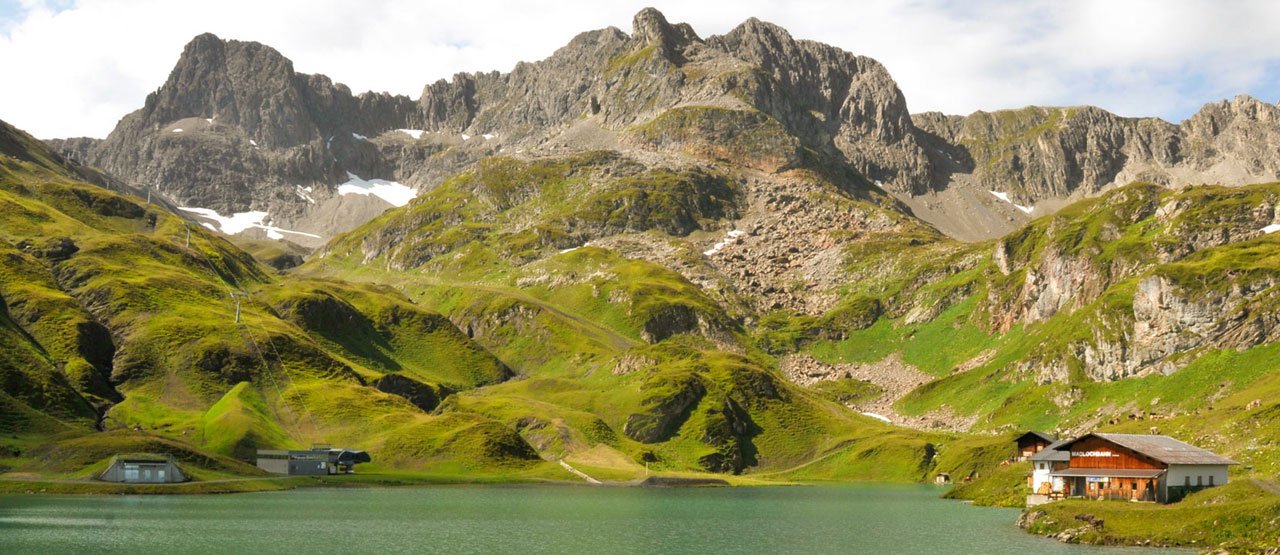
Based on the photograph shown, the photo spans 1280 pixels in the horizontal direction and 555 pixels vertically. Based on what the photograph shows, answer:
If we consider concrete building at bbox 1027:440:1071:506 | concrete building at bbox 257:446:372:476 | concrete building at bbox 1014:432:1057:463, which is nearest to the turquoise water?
concrete building at bbox 1027:440:1071:506

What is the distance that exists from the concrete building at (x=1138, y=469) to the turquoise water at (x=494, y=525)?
9.43 meters

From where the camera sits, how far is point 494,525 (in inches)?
4427

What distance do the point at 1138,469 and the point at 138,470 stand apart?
418ft

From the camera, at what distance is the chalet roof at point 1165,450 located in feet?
347

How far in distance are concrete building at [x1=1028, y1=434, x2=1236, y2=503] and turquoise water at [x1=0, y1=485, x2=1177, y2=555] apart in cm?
943

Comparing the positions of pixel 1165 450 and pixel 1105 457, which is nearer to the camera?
pixel 1165 450

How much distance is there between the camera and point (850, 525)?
118062 millimetres

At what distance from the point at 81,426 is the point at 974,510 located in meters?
148

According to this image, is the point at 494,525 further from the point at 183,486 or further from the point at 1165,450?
the point at 1165,450

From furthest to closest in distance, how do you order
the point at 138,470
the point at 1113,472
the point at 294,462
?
1. the point at 294,462
2. the point at 138,470
3. the point at 1113,472

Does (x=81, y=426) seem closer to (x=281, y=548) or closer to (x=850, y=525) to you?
(x=281, y=548)

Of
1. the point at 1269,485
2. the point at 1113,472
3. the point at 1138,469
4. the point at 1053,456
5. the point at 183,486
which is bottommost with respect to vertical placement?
the point at 183,486

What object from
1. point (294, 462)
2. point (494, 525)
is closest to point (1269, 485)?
point (494, 525)

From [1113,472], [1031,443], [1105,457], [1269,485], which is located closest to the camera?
[1269,485]
